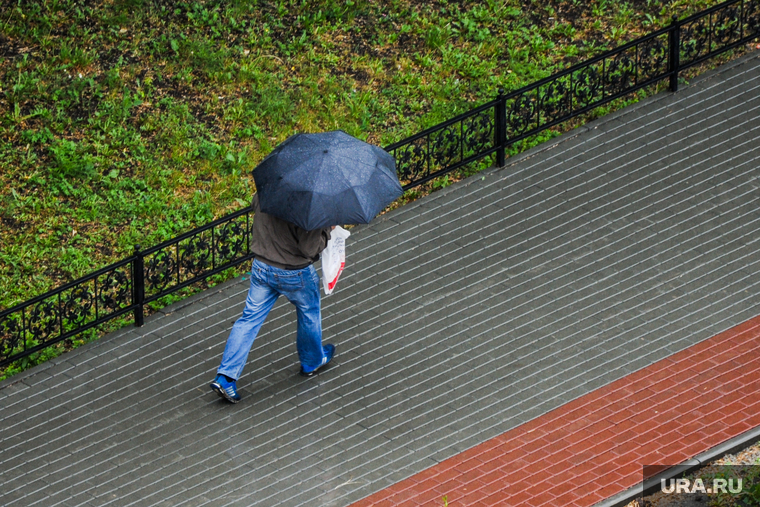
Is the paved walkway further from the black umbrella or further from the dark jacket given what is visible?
the black umbrella

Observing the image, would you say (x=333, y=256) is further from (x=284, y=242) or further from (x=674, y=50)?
(x=674, y=50)

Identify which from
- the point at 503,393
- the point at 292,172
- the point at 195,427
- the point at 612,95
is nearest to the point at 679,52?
the point at 612,95

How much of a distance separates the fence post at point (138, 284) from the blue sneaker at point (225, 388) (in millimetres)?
1405

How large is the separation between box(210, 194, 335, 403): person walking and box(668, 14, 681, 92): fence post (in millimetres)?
5513

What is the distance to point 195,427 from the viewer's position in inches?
396

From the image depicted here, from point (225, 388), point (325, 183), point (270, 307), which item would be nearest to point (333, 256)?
point (270, 307)

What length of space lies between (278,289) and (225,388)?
1.04m

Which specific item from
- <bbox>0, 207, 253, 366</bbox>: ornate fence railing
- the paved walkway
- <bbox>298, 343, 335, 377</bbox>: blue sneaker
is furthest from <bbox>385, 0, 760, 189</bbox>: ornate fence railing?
<bbox>298, 343, 335, 377</bbox>: blue sneaker

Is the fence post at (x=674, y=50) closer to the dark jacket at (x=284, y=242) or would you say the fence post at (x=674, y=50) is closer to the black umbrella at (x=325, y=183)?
the black umbrella at (x=325, y=183)

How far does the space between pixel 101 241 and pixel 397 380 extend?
12.6ft

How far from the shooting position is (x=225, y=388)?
33.1ft

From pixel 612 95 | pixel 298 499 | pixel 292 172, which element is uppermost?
pixel 292 172

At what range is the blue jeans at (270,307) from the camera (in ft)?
31.4

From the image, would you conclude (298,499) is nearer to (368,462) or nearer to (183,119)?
(368,462)
